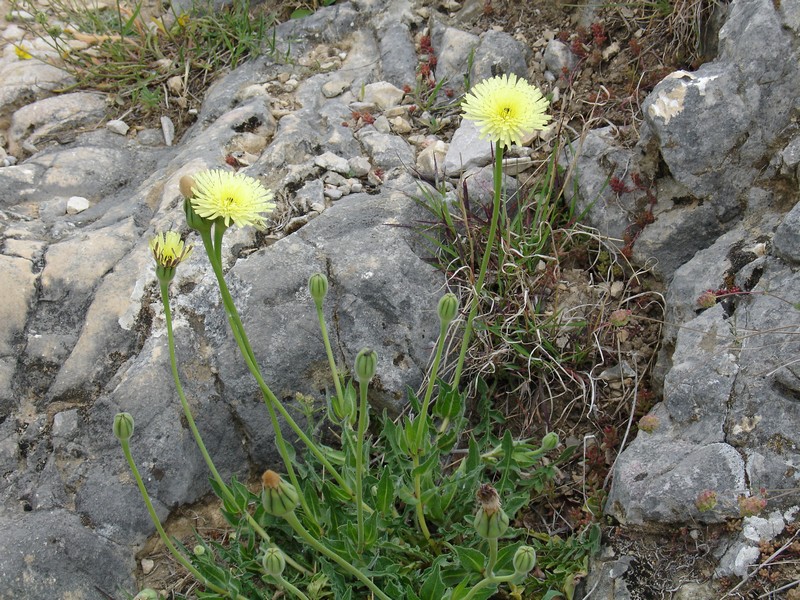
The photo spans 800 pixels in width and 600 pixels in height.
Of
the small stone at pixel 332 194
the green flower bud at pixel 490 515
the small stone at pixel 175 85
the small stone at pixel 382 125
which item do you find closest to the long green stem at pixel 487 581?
the green flower bud at pixel 490 515

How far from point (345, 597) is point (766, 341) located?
1799 mm

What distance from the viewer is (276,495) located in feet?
7.25

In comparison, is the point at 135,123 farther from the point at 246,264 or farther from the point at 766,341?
the point at 766,341

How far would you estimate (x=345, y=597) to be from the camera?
269 centimetres

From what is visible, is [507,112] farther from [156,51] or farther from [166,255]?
[156,51]

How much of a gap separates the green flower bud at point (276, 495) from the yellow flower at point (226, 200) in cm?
79

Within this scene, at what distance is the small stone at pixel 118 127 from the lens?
488 centimetres

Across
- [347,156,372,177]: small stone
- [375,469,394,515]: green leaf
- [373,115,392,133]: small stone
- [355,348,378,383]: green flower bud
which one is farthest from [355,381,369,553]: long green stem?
[373,115,392,133]: small stone

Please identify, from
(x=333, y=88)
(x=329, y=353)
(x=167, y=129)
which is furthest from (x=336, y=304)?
(x=167, y=129)

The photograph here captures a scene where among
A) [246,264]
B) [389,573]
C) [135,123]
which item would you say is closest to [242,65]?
[135,123]

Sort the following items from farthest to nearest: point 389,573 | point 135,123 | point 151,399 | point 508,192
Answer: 1. point 135,123
2. point 508,192
3. point 151,399
4. point 389,573

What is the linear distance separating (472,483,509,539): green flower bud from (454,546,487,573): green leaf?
477mm

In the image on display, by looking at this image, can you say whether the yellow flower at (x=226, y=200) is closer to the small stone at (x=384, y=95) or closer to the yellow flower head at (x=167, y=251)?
the yellow flower head at (x=167, y=251)

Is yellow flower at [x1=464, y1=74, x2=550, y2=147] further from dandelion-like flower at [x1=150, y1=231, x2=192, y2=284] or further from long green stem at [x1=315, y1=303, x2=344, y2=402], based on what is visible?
dandelion-like flower at [x1=150, y1=231, x2=192, y2=284]
